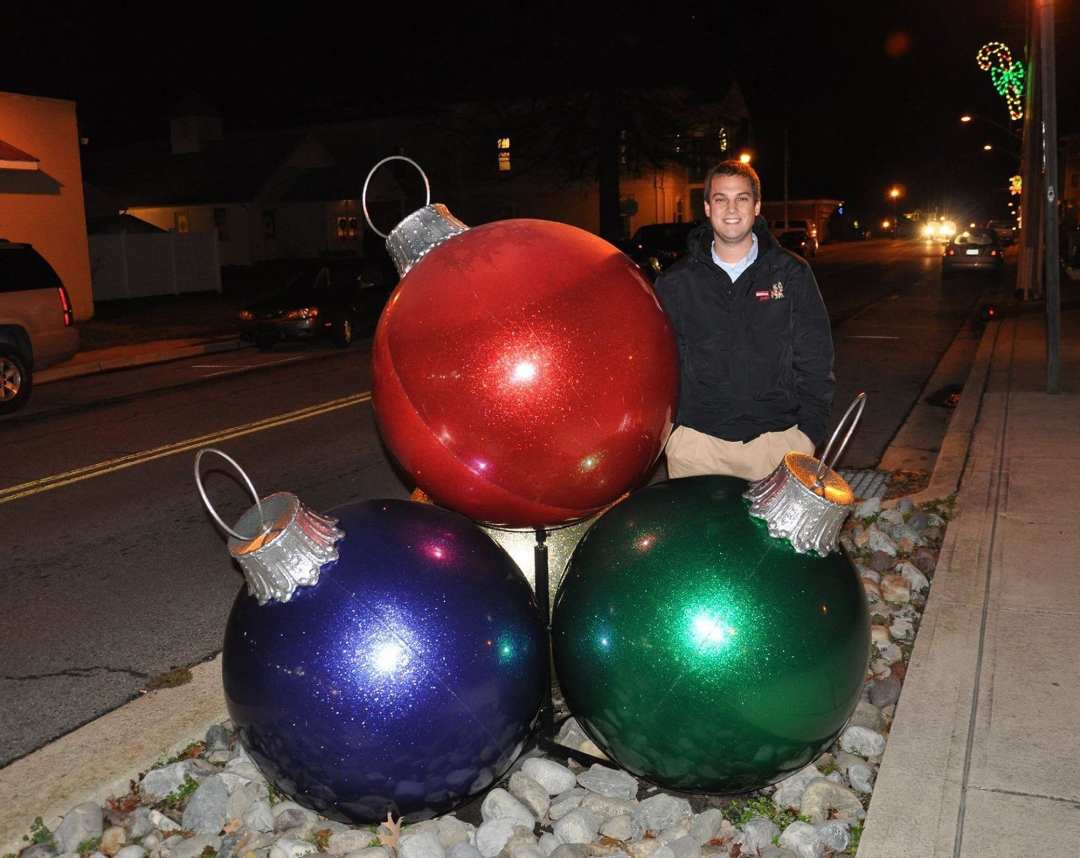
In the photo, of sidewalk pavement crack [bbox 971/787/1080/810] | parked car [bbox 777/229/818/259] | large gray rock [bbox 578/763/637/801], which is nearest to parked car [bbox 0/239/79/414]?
large gray rock [bbox 578/763/637/801]

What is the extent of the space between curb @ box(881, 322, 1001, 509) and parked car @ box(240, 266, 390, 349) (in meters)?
9.15

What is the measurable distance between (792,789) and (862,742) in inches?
17.3

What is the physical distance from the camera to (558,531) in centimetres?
383

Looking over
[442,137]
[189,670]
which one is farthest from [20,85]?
[442,137]

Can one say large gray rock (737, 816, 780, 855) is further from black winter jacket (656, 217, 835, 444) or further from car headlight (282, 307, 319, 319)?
car headlight (282, 307, 319, 319)

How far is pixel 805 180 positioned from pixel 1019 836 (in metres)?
93.7

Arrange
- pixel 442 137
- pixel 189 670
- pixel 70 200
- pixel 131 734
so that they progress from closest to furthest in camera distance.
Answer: pixel 131 734 → pixel 189 670 → pixel 70 200 → pixel 442 137

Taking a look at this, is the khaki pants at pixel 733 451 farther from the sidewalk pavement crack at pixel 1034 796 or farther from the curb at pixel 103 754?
the curb at pixel 103 754

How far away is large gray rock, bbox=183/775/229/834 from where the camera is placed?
3408 millimetres

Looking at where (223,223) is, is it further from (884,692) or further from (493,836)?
(493,836)

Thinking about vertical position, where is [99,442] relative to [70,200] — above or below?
below

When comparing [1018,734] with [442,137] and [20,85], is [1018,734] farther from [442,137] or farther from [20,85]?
[442,137]

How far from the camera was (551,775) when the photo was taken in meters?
3.56

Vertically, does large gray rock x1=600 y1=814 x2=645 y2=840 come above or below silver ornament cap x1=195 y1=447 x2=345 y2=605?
below
